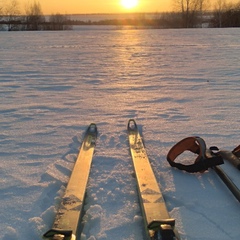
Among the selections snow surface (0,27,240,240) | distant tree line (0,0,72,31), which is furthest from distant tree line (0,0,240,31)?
snow surface (0,27,240,240)

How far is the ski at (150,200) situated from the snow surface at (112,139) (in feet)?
0.23

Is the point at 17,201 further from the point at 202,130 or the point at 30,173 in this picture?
the point at 202,130

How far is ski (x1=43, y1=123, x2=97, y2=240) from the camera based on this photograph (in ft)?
5.27

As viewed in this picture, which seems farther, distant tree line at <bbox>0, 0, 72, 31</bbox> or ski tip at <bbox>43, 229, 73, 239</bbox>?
distant tree line at <bbox>0, 0, 72, 31</bbox>

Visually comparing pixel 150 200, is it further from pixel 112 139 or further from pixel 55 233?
pixel 112 139

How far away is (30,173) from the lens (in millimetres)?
2539

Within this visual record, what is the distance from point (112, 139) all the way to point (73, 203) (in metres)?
1.35

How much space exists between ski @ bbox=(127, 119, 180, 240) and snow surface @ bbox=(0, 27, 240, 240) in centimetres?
7

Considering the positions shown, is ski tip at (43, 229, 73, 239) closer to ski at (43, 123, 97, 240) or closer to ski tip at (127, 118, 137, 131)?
Answer: ski at (43, 123, 97, 240)

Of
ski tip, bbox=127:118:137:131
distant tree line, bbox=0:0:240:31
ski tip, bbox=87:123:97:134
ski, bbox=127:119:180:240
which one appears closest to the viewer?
ski, bbox=127:119:180:240

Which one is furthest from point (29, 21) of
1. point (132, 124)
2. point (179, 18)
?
point (132, 124)

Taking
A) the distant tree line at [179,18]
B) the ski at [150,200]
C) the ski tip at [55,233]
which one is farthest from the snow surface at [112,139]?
the distant tree line at [179,18]

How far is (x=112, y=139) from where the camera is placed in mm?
3279

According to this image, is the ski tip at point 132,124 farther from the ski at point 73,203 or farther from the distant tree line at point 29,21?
the distant tree line at point 29,21
